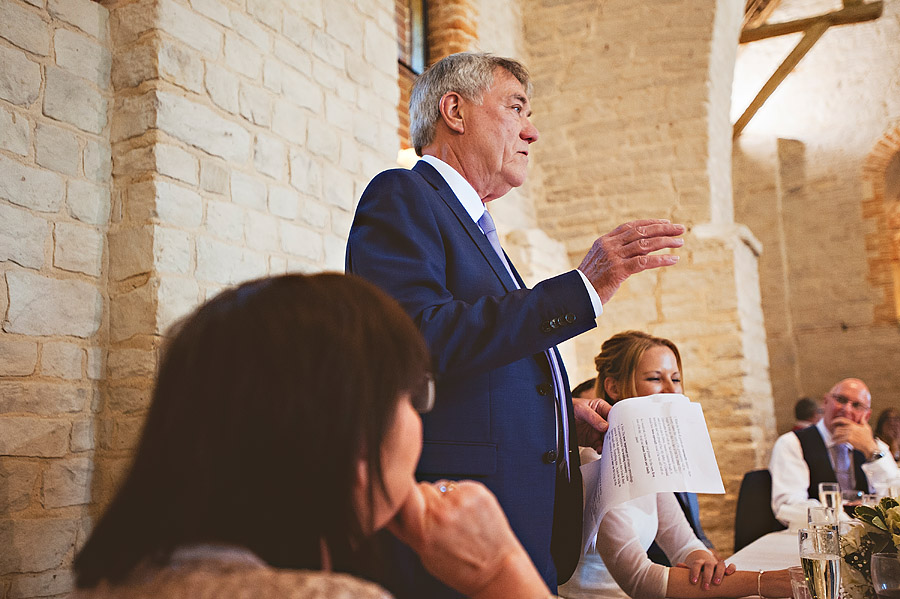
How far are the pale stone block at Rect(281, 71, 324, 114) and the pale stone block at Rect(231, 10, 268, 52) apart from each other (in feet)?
0.49

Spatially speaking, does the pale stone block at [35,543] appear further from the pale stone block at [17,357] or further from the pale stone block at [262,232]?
the pale stone block at [262,232]

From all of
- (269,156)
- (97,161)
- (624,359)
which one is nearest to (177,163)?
(97,161)

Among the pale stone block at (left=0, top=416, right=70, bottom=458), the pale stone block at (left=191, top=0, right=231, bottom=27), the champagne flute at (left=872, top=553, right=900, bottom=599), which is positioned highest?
the pale stone block at (left=191, top=0, right=231, bottom=27)

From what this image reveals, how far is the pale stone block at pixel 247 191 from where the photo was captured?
9.29 ft

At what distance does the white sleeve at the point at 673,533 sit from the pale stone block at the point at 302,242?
167 centimetres

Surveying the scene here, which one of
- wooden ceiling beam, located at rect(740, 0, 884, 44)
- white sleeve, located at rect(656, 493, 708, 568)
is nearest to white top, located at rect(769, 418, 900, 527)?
white sleeve, located at rect(656, 493, 708, 568)

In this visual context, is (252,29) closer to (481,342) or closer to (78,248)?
(78,248)

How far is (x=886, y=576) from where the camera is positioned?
54.8 inches

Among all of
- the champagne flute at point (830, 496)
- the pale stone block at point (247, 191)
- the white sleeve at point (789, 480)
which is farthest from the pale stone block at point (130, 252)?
the white sleeve at point (789, 480)

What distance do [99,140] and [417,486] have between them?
2.23 meters

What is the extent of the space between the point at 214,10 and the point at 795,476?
3.72 meters

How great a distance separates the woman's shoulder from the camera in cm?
56

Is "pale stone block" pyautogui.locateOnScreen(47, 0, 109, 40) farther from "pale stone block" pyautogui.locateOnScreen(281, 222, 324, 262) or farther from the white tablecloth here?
the white tablecloth

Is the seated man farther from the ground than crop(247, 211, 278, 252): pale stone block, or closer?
closer
